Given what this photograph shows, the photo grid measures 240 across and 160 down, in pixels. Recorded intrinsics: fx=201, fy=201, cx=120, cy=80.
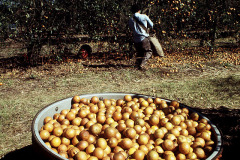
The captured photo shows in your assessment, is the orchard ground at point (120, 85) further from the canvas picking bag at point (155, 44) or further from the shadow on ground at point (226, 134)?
the canvas picking bag at point (155, 44)

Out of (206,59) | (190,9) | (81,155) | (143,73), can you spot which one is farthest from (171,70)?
(81,155)

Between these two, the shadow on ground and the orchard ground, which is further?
the orchard ground

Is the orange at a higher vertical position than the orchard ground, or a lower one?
higher

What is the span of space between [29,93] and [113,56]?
5.37 meters

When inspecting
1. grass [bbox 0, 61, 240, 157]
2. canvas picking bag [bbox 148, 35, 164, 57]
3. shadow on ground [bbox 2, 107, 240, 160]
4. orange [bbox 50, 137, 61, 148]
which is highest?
canvas picking bag [bbox 148, 35, 164, 57]

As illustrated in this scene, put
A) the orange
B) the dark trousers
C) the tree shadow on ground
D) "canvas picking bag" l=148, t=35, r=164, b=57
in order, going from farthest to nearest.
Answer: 1. "canvas picking bag" l=148, t=35, r=164, b=57
2. the dark trousers
3. the tree shadow on ground
4. the orange

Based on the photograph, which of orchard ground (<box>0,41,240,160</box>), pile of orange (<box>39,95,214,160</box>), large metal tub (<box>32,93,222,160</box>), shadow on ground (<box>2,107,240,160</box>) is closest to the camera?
large metal tub (<box>32,93,222,160</box>)

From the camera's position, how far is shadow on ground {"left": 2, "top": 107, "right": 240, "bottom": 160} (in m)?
3.62

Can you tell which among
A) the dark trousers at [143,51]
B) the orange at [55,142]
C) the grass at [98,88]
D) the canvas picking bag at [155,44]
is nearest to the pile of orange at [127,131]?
the orange at [55,142]

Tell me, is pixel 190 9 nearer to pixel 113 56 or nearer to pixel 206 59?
pixel 206 59

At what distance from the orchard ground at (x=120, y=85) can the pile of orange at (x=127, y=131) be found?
1.53 meters

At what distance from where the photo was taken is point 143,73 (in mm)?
8234

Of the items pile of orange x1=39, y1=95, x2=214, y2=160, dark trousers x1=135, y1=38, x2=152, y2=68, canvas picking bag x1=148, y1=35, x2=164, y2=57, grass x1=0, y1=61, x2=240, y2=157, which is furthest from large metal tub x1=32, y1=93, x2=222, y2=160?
canvas picking bag x1=148, y1=35, x2=164, y2=57

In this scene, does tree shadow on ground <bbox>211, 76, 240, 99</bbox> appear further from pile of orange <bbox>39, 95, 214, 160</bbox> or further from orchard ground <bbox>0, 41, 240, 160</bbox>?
pile of orange <bbox>39, 95, 214, 160</bbox>
